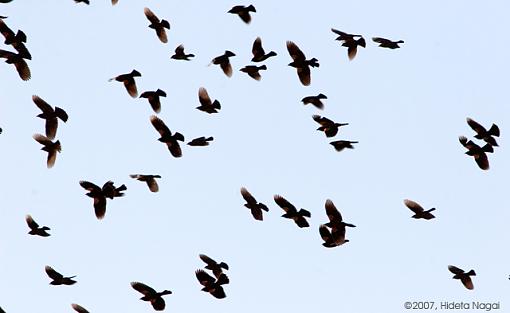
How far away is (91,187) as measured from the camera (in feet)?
79.4

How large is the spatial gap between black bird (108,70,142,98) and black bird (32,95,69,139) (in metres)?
1.44

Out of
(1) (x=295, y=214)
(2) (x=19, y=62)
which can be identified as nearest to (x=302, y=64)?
(1) (x=295, y=214)

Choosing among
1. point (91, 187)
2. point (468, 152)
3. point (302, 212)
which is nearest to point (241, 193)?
point (302, 212)

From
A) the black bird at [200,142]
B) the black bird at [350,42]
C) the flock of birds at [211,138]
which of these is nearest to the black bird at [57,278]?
the flock of birds at [211,138]

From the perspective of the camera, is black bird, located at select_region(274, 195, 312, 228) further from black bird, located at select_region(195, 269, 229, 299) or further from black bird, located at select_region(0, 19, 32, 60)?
black bird, located at select_region(0, 19, 32, 60)

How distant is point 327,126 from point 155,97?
380cm

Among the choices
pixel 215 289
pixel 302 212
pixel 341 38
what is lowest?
pixel 215 289

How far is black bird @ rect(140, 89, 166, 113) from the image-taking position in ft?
81.8

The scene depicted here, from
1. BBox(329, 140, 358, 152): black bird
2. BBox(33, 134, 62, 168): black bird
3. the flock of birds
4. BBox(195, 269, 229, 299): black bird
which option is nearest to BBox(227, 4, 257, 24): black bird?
the flock of birds

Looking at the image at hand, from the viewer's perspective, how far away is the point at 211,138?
2452 cm

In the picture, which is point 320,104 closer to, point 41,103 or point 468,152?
point 468,152

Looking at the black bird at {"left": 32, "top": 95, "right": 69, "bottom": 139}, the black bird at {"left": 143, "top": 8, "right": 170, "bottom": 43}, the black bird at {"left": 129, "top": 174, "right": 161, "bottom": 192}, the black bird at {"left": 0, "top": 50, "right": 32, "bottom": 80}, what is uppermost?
the black bird at {"left": 143, "top": 8, "right": 170, "bottom": 43}

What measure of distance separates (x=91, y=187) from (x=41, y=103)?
227 centimetres

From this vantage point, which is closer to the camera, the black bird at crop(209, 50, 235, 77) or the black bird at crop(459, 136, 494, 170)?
the black bird at crop(459, 136, 494, 170)
